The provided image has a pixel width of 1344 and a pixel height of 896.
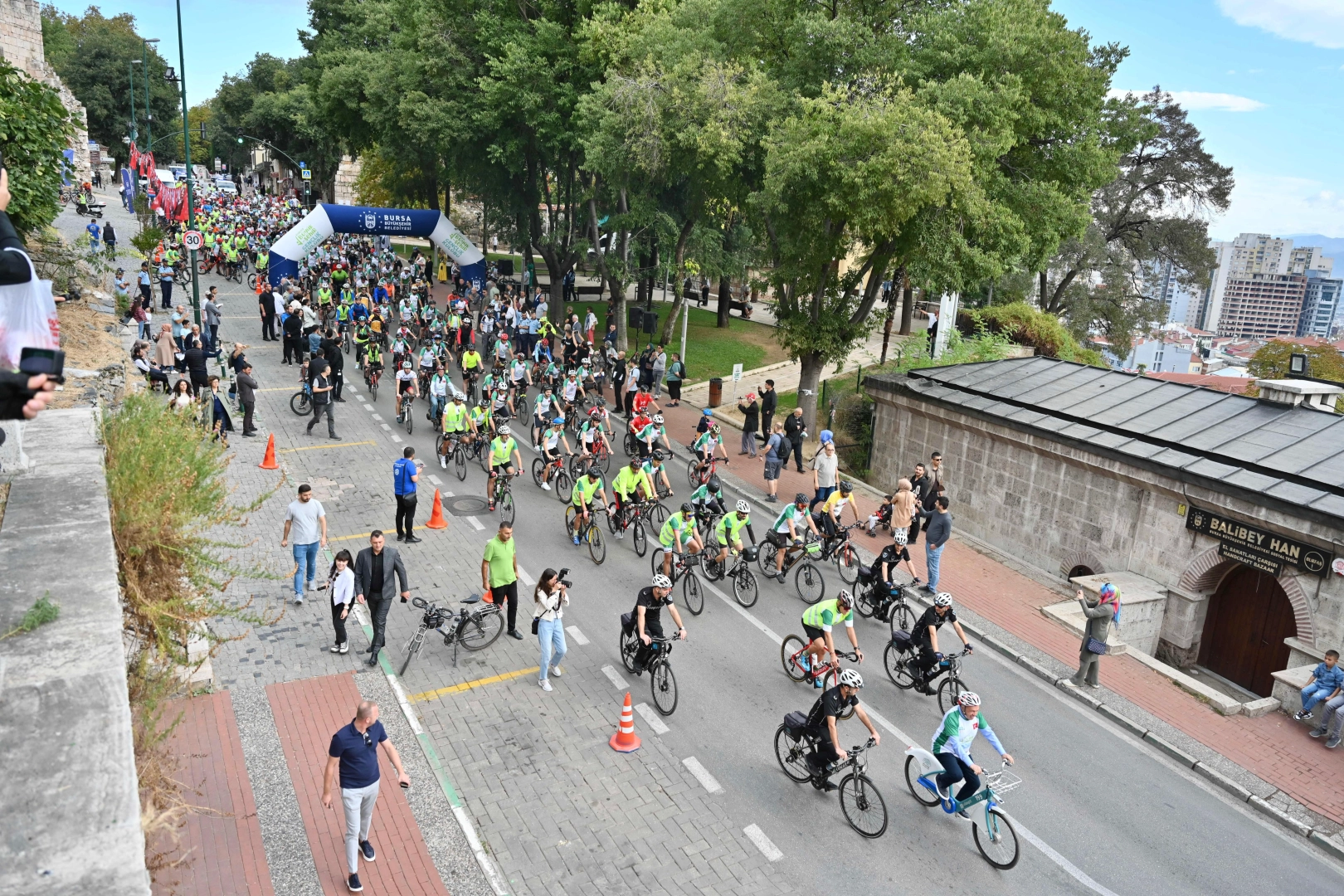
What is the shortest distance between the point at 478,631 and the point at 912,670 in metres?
5.70

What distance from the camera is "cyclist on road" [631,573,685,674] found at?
11.3 metres

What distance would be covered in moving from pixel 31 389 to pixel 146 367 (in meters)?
18.1

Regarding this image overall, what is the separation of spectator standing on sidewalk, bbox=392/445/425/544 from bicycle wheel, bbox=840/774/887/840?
8.28 metres

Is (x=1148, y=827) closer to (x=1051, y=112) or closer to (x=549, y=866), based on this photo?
(x=549, y=866)

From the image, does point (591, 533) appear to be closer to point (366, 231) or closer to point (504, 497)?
point (504, 497)

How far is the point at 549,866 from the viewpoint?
8727 millimetres

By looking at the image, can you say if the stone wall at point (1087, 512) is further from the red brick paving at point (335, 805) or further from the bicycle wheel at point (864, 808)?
the red brick paving at point (335, 805)

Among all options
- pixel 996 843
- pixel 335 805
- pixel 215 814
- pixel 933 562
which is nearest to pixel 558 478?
pixel 933 562

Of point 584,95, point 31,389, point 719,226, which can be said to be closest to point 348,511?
point 31,389

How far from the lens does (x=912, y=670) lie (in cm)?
1219

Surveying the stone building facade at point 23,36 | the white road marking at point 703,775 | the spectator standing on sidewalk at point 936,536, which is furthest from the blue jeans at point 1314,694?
the stone building facade at point 23,36

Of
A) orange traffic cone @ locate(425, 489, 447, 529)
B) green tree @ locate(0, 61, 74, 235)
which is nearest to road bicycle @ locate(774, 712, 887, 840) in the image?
orange traffic cone @ locate(425, 489, 447, 529)

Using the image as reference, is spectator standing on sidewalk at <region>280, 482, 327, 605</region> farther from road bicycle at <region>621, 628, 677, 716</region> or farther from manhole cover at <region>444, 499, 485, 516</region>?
road bicycle at <region>621, 628, 677, 716</region>

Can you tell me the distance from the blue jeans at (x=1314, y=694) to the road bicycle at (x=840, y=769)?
6825 millimetres
